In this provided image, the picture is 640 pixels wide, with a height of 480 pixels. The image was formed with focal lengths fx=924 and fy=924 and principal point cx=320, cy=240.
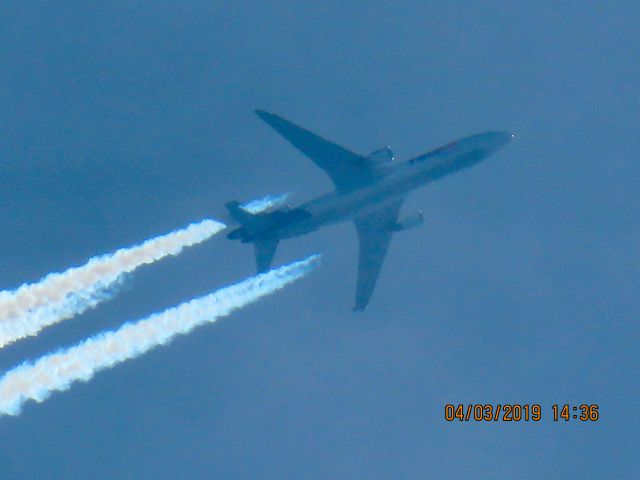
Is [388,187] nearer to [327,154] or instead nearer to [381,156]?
[381,156]

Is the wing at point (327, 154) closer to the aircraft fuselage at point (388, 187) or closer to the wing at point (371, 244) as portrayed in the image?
the aircraft fuselage at point (388, 187)

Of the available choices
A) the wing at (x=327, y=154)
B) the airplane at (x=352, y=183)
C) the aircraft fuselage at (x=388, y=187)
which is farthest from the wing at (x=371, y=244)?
the aircraft fuselage at (x=388, y=187)

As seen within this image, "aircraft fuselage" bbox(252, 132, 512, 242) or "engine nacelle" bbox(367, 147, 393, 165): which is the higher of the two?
"engine nacelle" bbox(367, 147, 393, 165)

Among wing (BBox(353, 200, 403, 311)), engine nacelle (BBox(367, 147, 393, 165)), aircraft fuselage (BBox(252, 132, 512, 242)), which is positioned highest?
engine nacelle (BBox(367, 147, 393, 165))

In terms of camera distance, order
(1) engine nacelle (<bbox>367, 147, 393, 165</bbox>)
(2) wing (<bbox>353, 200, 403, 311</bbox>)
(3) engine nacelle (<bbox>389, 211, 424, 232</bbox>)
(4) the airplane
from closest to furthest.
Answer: (4) the airplane < (1) engine nacelle (<bbox>367, 147, 393, 165</bbox>) < (3) engine nacelle (<bbox>389, 211, 424, 232</bbox>) < (2) wing (<bbox>353, 200, 403, 311</bbox>)

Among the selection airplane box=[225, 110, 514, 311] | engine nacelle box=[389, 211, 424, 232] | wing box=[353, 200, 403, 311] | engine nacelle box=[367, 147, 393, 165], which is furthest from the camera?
wing box=[353, 200, 403, 311]

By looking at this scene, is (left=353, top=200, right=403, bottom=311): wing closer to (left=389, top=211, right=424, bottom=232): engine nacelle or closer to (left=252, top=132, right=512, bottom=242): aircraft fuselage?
(left=389, top=211, right=424, bottom=232): engine nacelle

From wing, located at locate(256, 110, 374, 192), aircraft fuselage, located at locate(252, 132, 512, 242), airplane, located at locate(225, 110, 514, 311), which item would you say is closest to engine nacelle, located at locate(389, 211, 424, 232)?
airplane, located at locate(225, 110, 514, 311)

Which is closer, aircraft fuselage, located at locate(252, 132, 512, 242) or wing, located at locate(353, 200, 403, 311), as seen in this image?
aircraft fuselage, located at locate(252, 132, 512, 242)
